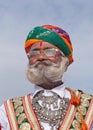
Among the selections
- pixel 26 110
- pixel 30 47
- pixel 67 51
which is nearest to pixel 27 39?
pixel 30 47

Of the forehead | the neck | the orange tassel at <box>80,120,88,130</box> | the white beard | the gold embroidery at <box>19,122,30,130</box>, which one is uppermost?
the forehead

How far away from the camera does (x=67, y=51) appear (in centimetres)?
516

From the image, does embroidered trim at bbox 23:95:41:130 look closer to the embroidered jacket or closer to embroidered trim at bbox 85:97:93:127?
the embroidered jacket

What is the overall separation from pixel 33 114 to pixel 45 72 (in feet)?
1.55

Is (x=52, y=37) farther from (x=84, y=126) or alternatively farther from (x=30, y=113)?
(x=84, y=126)

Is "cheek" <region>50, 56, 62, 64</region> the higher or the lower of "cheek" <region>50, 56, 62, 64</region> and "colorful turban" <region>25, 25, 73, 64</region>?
the lower

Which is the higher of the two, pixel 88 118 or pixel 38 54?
pixel 38 54

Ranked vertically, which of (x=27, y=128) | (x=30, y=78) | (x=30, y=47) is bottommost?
(x=27, y=128)

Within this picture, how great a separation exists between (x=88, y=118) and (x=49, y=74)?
62 centimetres

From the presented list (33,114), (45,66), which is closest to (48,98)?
(33,114)

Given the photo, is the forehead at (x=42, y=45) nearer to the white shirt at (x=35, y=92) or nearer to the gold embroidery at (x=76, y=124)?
the white shirt at (x=35, y=92)

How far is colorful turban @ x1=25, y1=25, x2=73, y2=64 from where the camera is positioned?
5102 mm

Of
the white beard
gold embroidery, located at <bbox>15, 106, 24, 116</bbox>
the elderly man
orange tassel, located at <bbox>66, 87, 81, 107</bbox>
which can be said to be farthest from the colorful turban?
gold embroidery, located at <bbox>15, 106, 24, 116</bbox>

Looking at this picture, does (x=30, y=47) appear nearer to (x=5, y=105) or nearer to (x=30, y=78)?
(x=30, y=78)
